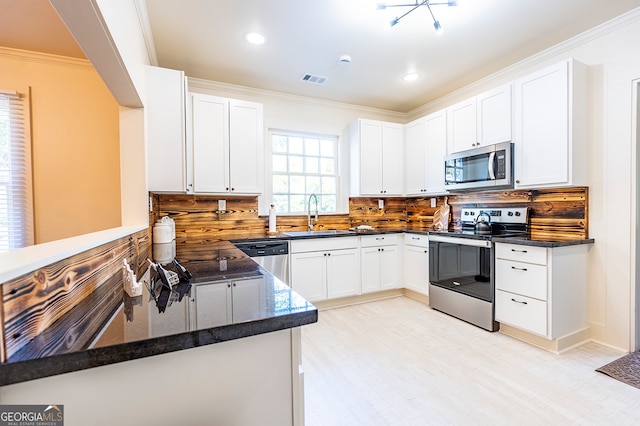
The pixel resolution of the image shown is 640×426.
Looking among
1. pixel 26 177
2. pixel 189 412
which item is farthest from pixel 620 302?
pixel 26 177

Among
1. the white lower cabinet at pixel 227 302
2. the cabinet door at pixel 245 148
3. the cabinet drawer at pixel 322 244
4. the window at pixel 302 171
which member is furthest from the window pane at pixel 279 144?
the white lower cabinet at pixel 227 302

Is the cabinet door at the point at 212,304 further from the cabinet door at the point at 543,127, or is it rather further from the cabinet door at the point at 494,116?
the cabinet door at the point at 494,116

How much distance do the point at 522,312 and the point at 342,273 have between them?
1.78m

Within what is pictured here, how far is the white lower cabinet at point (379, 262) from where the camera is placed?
3621mm

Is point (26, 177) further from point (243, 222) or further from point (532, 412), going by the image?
point (532, 412)

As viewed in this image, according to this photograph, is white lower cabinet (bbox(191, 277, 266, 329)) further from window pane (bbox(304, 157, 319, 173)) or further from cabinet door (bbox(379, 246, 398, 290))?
window pane (bbox(304, 157, 319, 173))

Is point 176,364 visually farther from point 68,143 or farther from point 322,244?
point 68,143

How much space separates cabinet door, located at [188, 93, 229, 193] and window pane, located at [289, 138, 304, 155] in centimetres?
97

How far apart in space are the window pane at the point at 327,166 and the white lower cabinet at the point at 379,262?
1.09 metres

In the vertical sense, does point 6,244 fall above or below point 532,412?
above

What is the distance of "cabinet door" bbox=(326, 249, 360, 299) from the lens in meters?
3.43

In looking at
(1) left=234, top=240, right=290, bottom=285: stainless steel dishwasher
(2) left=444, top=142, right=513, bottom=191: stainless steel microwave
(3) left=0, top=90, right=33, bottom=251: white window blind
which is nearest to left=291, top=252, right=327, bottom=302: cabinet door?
(1) left=234, top=240, right=290, bottom=285: stainless steel dishwasher

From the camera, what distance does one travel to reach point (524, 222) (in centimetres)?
290

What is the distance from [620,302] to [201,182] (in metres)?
3.92
